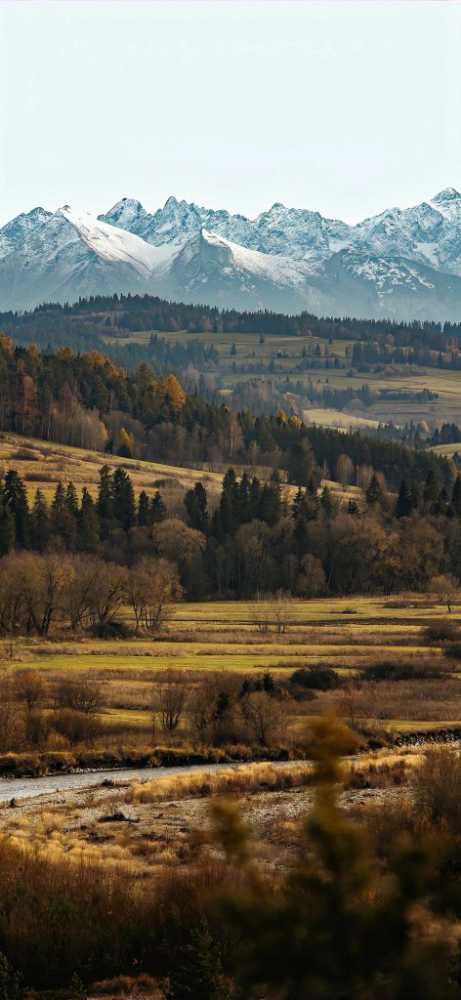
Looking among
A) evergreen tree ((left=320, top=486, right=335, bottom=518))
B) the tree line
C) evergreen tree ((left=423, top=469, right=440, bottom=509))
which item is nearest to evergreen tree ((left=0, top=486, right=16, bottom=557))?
the tree line

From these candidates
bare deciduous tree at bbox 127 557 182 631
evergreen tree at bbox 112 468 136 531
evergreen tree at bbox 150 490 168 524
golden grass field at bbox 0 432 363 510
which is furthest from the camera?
golden grass field at bbox 0 432 363 510

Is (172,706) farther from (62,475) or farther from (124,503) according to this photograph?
(62,475)

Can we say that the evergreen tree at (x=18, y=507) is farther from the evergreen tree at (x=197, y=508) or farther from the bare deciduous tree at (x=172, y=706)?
the bare deciduous tree at (x=172, y=706)

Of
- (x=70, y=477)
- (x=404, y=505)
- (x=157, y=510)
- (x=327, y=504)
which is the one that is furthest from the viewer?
(x=70, y=477)

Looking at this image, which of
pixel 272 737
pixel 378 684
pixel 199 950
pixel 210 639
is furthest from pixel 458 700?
pixel 199 950

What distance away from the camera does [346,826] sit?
1007 centimetres

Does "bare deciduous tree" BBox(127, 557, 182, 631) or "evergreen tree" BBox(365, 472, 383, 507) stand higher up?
"evergreen tree" BBox(365, 472, 383, 507)

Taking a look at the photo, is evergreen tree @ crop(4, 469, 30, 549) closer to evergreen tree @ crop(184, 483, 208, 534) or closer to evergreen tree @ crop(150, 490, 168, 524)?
evergreen tree @ crop(150, 490, 168, 524)

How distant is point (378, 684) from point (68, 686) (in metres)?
21.1

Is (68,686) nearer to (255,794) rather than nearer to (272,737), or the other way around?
(272,737)

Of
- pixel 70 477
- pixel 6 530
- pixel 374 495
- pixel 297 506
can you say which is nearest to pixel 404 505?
pixel 374 495

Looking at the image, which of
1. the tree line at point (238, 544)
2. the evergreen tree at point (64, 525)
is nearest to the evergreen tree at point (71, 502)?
the tree line at point (238, 544)

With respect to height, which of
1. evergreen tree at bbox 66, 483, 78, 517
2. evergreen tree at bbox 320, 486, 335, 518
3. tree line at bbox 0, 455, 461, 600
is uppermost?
evergreen tree at bbox 66, 483, 78, 517

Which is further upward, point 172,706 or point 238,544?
point 172,706
